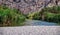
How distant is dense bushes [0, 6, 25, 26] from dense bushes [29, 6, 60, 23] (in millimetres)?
427

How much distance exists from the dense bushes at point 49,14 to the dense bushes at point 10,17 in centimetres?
43

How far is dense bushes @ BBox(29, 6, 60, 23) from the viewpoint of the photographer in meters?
9.46

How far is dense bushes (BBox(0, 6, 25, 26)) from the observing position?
9.30 m

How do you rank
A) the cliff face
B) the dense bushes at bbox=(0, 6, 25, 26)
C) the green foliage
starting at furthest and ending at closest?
the cliff face → the green foliage → the dense bushes at bbox=(0, 6, 25, 26)

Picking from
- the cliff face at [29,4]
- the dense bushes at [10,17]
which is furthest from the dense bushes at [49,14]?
the dense bushes at [10,17]

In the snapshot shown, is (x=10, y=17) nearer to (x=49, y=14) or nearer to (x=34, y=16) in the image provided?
(x=34, y=16)

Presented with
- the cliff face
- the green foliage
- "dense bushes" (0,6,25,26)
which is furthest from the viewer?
the cliff face

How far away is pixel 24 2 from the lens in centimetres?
964

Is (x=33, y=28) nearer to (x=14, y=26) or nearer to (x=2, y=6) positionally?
(x=14, y=26)

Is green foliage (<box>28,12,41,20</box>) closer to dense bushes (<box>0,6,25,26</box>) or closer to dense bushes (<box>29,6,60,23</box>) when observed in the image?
dense bushes (<box>29,6,60,23</box>)

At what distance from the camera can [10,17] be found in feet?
30.7

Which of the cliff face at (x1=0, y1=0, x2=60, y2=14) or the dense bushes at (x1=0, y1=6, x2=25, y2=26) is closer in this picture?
the dense bushes at (x1=0, y1=6, x2=25, y2=26)

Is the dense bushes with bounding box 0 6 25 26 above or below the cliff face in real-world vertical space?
below

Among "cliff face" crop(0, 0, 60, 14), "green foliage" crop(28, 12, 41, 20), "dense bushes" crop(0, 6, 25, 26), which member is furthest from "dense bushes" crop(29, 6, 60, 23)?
"dense bushes" crop(0, 6, 25, 26)
